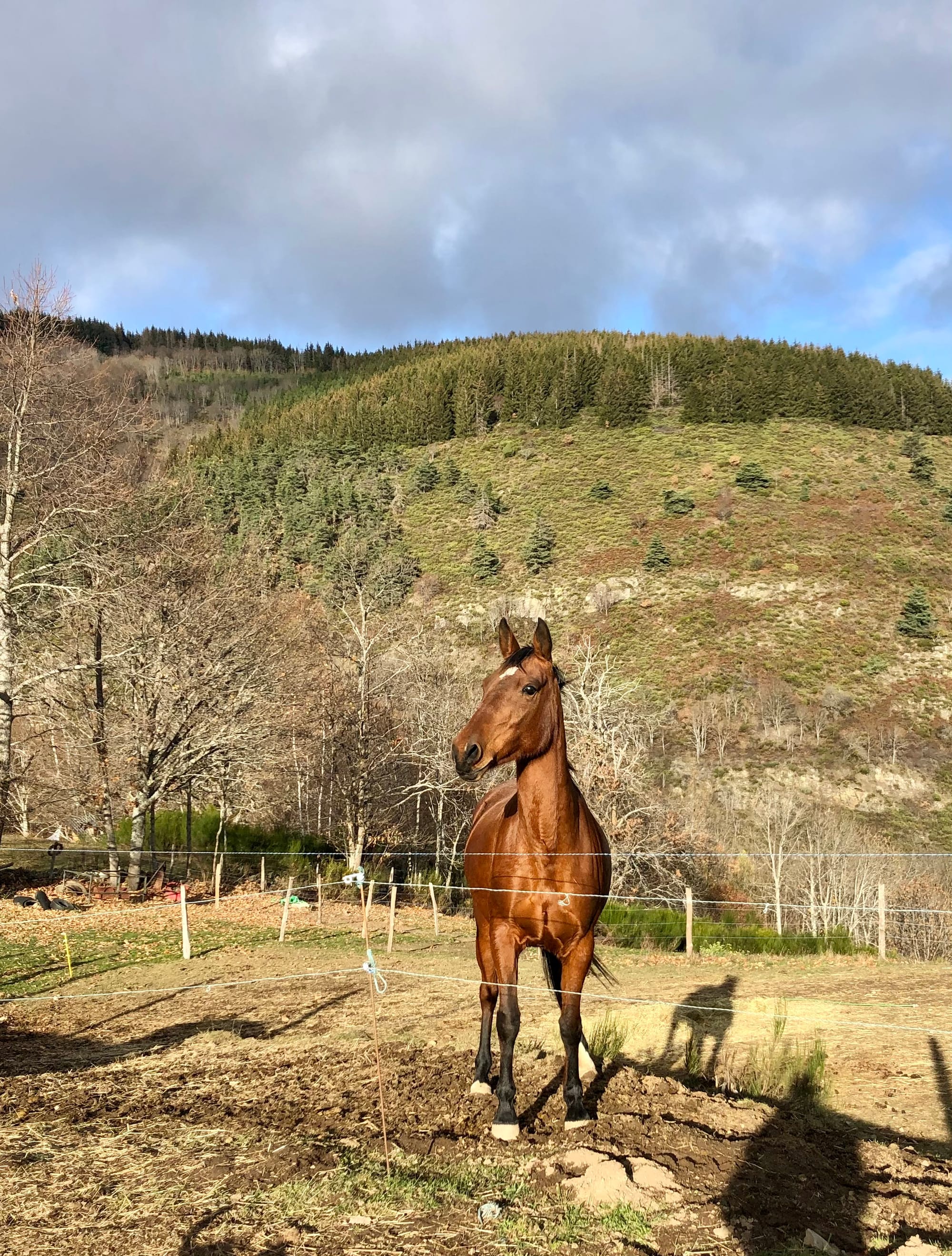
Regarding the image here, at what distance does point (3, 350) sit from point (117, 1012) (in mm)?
12724

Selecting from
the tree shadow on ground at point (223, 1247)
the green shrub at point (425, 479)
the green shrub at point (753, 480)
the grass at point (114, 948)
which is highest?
the green shrub at point (425, 479)

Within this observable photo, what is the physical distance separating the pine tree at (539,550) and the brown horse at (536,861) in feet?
154

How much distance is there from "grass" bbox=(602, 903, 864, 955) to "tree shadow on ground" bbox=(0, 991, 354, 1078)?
9.82 m

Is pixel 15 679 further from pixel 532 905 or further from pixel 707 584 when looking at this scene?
pixel 707 584

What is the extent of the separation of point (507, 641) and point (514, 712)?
634mm

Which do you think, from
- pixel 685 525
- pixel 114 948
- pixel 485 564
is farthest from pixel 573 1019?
pixel 685 525

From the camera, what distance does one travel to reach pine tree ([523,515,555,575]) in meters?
52.6

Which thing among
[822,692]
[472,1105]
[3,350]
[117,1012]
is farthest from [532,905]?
[822,692]

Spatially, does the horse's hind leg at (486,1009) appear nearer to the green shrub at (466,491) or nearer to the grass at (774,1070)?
the grass at (774,1070)

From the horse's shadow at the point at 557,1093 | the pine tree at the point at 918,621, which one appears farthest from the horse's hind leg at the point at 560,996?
the pine tree at the point at 918,621

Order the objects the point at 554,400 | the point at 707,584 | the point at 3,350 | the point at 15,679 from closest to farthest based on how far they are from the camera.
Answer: the point at 3,350 → the point at 15,679 → the point at 707,584 → the point at 554,400

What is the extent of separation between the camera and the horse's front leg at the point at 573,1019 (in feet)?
15.3

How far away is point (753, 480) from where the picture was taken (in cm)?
5866

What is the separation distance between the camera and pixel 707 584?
48.2m
